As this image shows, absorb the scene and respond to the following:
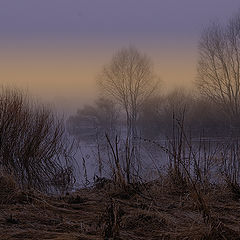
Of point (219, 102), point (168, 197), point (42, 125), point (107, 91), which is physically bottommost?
point (168, 197)

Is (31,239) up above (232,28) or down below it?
below

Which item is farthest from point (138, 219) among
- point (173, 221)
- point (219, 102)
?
point (219, 102)

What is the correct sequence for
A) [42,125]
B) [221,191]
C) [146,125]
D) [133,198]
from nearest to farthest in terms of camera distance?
[133,198] → [221,191] → [42,125] → [146,125]

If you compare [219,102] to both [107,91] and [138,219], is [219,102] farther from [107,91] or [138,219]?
[138,219]

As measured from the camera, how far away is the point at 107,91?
2750 cm

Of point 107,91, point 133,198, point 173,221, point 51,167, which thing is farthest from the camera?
point 107,91

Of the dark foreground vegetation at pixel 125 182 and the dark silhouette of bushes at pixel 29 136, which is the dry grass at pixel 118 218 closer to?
the dark foreground vegetation at pixel 125 182

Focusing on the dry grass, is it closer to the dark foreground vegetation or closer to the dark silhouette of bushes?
the dark foreground vegetation

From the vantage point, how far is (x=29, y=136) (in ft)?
33.5

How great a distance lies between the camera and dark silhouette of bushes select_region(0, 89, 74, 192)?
9289 mm

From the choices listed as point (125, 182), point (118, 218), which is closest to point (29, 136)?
point (125, 182)

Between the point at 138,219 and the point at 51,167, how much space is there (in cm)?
661

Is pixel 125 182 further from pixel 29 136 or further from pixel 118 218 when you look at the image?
pixel 29 136

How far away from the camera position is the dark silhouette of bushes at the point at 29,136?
30.5ft
